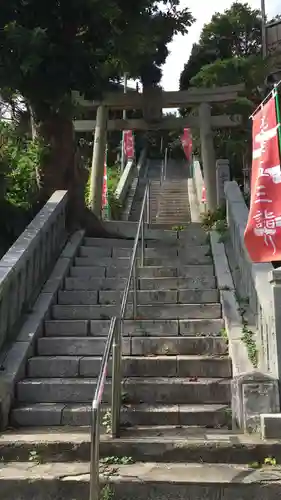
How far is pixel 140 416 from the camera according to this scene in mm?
5070

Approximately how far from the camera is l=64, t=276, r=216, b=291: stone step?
7.29 m

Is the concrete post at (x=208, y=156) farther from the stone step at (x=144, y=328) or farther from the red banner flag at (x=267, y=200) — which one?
the red banner flag at (x=267, y=200)

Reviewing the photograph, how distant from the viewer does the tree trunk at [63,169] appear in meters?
9.12

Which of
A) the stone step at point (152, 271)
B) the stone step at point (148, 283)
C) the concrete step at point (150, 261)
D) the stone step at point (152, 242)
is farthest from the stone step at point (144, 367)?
the stone step at point (152, 242)

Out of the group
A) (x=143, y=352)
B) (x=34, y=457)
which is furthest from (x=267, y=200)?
(x=34, y=457)

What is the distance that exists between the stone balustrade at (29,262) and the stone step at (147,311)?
0.49 meters

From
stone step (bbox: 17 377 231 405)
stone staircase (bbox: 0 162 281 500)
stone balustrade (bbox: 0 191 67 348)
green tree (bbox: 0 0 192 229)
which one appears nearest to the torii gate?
green tree (bbox: 0 0 192 229)

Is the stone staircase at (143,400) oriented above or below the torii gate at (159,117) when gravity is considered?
below

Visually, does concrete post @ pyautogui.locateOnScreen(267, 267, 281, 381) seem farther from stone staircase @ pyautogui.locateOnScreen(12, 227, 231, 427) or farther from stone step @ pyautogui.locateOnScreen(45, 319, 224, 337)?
stone step @ pyautogui.locateOnScreen(45, 319, 224, 337)

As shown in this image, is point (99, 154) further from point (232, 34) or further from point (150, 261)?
point (232, 34)

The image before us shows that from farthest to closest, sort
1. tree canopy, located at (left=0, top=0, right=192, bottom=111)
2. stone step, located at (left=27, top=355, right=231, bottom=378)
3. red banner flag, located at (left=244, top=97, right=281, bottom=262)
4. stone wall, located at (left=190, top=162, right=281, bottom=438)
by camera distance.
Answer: tree canopy, located at (left=0, top=0, right=192, bottom=111), stone step, located at (left=27, top=355, right=231, bottom=378), red banner flag, located at (left=244, top=97, right=281, bottom=262), stone wall, located at (left=190, top=162, right=281, bottom=438)

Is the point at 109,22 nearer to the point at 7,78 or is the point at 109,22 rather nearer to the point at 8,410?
the point at 7,78

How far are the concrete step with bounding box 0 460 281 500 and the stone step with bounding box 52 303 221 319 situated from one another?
259 centimetres

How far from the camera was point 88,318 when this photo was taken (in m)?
6.67
